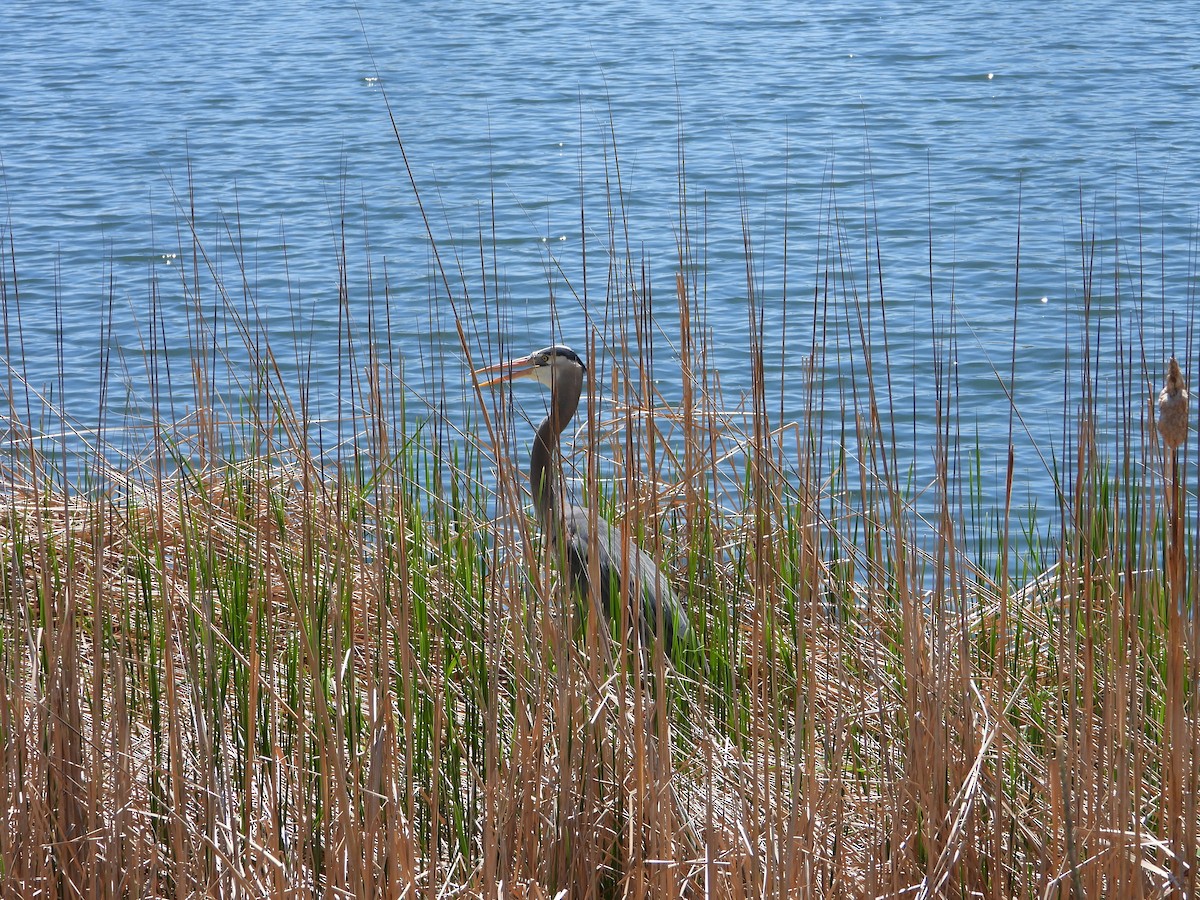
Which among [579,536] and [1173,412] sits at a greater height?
[1173,412]

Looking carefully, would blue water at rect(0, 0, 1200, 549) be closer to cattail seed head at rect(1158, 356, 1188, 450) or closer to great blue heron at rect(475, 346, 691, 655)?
great blue heron at rect(475, 346, 691, 655)

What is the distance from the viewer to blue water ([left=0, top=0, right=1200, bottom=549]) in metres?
5.43

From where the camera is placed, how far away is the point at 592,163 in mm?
8008

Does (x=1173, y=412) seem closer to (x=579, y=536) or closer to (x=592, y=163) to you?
(x=579, y=536)

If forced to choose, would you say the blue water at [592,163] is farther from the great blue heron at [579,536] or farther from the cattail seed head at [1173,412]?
the cattail seed head at [1173,412]

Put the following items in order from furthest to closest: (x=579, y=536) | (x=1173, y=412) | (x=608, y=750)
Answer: (x=579, y=536), (x=608, y=750), (x=1173, y=412)

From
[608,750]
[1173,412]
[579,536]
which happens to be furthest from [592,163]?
[1173,412]

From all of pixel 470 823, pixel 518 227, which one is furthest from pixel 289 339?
pixel 470 823

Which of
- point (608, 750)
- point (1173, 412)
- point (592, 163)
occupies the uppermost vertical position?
point (1173, 412)

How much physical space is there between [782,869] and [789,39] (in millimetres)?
9514

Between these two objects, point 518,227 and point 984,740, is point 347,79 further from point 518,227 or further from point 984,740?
point 984,740

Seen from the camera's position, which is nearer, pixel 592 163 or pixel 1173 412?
pixel 1173 412

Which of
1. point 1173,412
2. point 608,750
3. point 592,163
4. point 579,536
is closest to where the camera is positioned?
point 1173,412

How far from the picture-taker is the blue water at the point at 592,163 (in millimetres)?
5434
